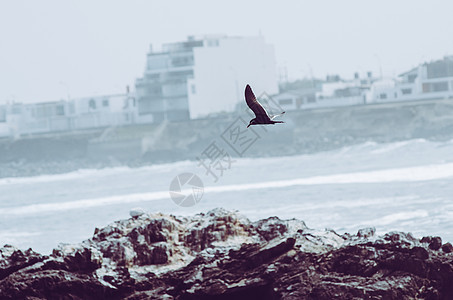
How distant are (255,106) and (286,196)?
19061 mm

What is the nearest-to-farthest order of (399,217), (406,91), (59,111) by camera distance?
1. (399,217)
2. (406,91)
3. (59,111)

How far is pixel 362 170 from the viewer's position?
108 feet

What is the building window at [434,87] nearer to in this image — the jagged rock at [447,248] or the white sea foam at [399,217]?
the white sea foam at [399,217]

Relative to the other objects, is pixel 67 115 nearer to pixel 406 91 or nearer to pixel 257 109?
pixel 406 91

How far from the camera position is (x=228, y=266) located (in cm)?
834

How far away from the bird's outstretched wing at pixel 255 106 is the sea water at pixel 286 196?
901 cm

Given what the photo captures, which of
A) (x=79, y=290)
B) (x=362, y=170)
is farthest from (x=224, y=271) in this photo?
(x=362, y=170)

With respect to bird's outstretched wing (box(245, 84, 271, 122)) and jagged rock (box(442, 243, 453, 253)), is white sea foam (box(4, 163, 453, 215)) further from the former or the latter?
bird's outstretched wing (box(245, 84, 271, 122))

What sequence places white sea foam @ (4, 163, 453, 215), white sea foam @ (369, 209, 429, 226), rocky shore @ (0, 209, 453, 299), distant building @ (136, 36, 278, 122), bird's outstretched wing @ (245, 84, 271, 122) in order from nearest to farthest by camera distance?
1. bird's outstretched wing @ (245, 84, 271, 122)
2. rocky shore @ (0, 209, 453, 299)
3. white sea foam @ (369, 209, 429, 226)
4. white sea foam @ (4, 163, 453, 215)
5. distant building @ (136, 36, 278, 122)

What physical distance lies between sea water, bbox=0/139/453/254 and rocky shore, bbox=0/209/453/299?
6428 mm

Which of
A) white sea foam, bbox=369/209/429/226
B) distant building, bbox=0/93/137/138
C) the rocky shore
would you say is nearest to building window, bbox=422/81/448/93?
distant building, bbox=0/93/137/138

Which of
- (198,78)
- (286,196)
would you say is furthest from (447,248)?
(198,78)

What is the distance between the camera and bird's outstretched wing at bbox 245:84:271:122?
592 cm

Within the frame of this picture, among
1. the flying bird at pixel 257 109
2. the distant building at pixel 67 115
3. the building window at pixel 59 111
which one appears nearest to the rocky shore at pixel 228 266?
the flying bird at pixel 257 109
